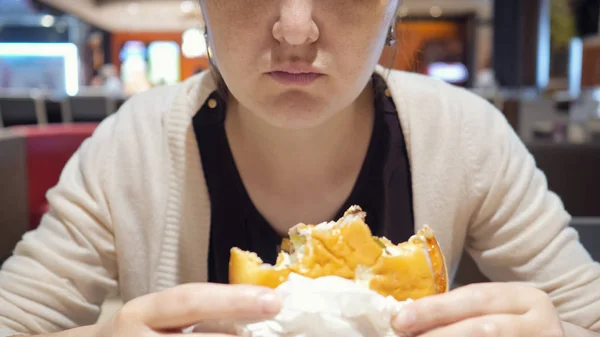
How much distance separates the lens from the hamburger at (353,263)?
529 millimetres

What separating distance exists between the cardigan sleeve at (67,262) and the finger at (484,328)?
1.96 ft

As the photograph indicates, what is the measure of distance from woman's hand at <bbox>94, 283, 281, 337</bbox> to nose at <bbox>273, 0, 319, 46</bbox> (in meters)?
0.31

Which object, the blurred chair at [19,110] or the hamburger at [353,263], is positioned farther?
the blurred chair at [19,110]

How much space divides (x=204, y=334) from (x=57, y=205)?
1.66ft

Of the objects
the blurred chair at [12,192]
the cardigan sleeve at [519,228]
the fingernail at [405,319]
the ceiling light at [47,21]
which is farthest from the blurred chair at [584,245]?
the ceiling light at [47,21]

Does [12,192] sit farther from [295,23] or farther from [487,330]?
[487,330]

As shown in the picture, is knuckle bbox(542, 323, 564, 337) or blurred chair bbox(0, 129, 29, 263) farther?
blurred chair bbox(0, 129, 29, 263)

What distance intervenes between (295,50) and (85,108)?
4.32 m

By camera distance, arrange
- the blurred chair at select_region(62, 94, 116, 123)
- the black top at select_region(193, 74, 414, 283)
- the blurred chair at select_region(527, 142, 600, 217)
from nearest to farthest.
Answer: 1. the black top at select_region(193, 74, 414, 283)
2. the blurred chair at select_region(527, 142, 600, 217)
3. the blurred chair at select_region(62, 94, 116, 123)

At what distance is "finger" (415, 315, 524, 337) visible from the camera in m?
0.50

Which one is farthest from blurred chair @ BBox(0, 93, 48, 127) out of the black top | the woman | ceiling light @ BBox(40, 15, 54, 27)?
ceiling light @ BBox(40, 15, 54, 27)

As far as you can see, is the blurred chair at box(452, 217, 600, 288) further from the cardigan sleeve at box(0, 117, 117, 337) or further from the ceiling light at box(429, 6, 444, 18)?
the ceiling light at box(429, 6, 444, 18)

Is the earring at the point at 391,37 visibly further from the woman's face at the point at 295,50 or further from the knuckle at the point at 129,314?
the knuckle at the point at 129,314

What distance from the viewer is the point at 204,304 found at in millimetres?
497
